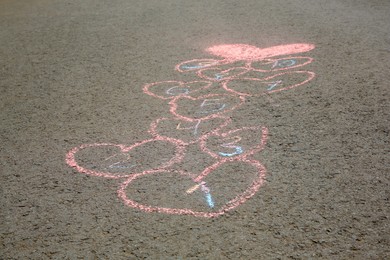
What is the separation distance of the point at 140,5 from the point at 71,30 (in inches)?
83.6

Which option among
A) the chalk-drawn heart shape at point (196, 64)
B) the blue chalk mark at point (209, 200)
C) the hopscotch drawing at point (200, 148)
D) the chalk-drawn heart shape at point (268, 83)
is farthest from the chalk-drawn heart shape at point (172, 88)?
the blue chalk mark at point (209, 200)

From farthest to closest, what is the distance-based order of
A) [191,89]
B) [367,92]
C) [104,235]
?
[191,89] → [367,92] → [104,235]

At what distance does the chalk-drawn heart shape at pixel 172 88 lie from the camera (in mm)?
4762

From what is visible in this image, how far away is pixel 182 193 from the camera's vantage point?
310 centimetres

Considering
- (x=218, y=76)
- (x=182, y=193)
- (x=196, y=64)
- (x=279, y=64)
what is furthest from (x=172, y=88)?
(x=182, y=193)

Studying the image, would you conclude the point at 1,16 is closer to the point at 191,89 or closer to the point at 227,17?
the point at 227,17

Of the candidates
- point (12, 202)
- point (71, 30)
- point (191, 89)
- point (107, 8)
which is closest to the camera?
point (12, 202)

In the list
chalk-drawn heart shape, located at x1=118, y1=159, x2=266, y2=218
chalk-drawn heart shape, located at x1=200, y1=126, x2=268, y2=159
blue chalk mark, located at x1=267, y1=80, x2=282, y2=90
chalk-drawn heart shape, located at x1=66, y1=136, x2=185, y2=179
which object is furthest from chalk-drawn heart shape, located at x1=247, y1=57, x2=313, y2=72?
chalk-drawn heart shape, located at x1=118, y1=159, x2=266, y2=218

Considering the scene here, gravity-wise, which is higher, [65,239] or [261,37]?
[261,37]

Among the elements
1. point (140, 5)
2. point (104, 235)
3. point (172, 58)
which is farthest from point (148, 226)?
point (140, 5)

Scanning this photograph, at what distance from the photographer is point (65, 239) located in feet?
9.07

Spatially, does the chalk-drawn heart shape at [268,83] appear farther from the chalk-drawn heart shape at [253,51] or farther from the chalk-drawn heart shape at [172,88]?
the chalk-drawn heart shape at [253,51]

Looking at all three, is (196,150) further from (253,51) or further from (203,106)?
(253,51)

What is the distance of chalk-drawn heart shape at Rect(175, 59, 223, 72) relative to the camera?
17.9 feet
